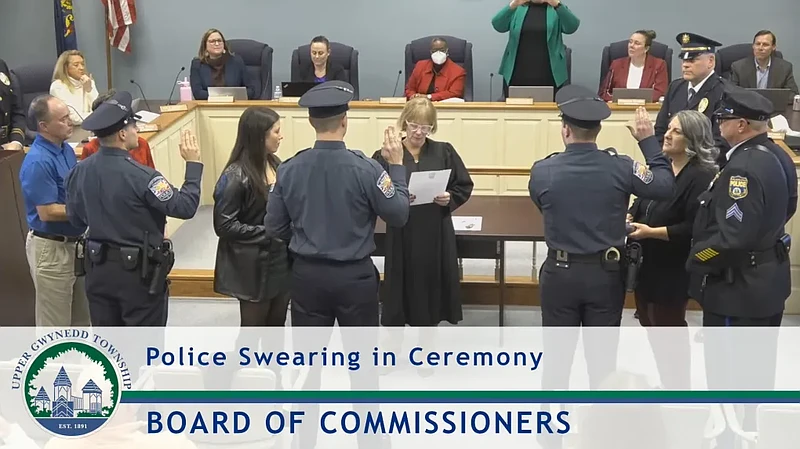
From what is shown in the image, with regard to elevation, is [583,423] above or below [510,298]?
above

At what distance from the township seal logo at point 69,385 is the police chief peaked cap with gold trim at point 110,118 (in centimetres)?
85

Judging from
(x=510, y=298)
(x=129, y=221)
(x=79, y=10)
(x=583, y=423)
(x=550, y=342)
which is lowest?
(x=510, y=298)

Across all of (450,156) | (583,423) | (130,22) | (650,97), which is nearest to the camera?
(583,423)

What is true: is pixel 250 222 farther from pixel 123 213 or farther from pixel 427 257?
pixel 427 257

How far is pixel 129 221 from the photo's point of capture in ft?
11.6

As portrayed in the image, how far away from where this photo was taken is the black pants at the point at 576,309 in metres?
3.46

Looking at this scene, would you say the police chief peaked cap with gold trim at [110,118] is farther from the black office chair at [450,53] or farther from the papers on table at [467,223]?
the black office chair at [450,53]

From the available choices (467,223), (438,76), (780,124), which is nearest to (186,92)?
(438,76)

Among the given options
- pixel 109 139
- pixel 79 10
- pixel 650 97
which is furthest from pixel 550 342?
pixel 79 10

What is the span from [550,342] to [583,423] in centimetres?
135

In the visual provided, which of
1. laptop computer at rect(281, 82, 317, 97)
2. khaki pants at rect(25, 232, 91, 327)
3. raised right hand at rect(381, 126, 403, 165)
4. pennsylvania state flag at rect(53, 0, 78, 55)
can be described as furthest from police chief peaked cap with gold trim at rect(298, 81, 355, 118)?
pennsylvania state flag at rect(53, 0, 78, 55)

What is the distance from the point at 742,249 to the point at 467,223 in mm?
1587

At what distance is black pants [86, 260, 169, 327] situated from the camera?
3578 mm

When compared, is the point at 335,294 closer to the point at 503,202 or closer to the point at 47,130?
the point at 47,130
